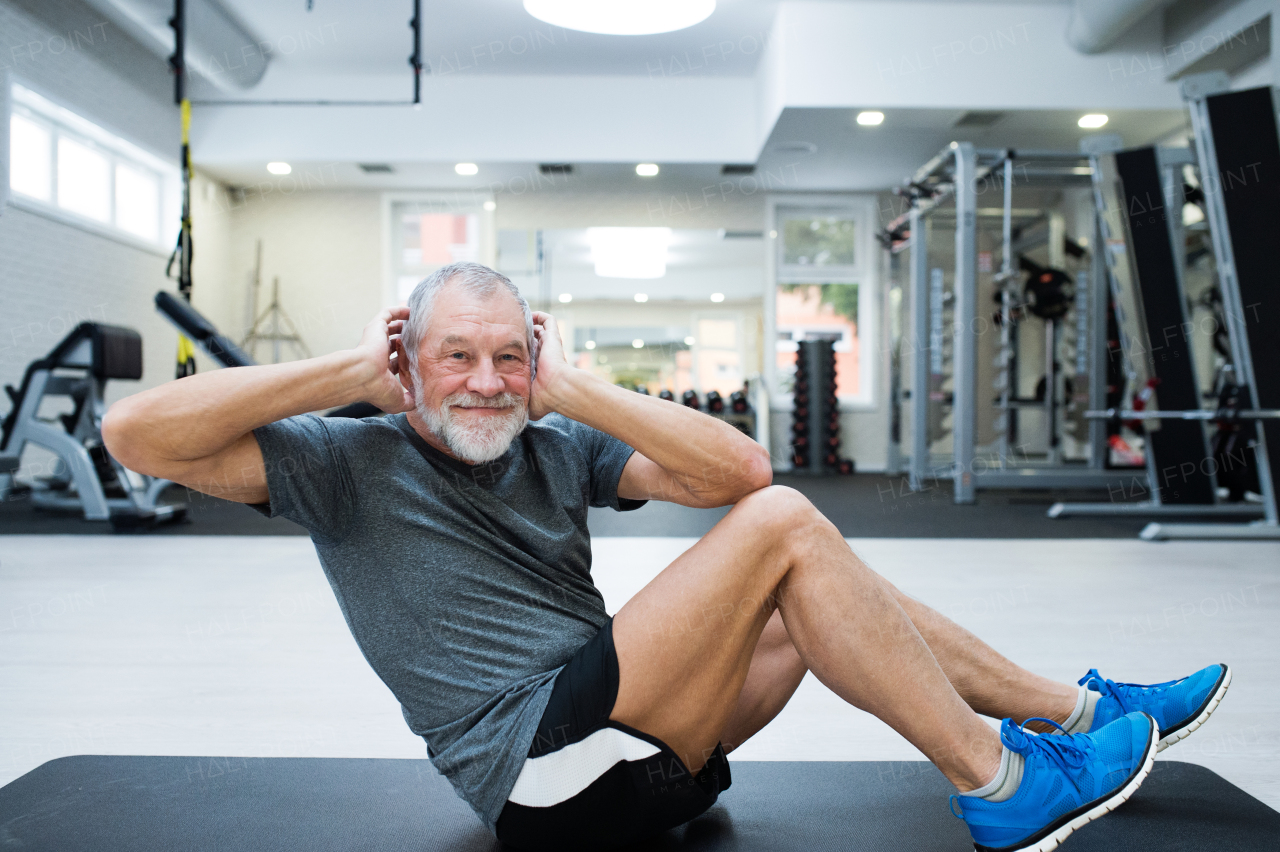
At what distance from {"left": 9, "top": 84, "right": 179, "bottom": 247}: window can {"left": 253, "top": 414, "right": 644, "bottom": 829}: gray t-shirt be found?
5.53 meters

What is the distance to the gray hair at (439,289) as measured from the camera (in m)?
1.14

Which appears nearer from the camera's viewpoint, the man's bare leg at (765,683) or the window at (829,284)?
the man's bare leg at (765,683)

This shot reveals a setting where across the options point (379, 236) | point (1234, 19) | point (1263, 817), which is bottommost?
point (1263, 817)

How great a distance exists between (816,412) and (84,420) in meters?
5.52

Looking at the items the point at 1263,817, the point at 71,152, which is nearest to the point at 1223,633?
the point at 1263,817

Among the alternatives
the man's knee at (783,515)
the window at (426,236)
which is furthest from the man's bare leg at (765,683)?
the window at (426,236)

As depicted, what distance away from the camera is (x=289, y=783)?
4.55 ft

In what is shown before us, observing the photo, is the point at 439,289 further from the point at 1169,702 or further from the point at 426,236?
the point at 426,236

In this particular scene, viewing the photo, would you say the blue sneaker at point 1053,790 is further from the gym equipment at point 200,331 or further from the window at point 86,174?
the window at point 86,174

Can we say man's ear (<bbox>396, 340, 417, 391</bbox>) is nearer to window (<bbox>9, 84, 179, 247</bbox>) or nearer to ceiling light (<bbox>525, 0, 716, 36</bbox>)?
ceiling light (<bbox>525, 0, 716, 36</bbox>)

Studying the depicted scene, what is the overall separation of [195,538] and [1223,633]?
4030 millimetres

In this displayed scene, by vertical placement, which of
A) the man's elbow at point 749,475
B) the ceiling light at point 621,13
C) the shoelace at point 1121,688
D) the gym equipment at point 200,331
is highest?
the ceiling light at point 621,13

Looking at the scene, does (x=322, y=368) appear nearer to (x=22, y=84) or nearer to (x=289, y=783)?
(x=289, y=783)

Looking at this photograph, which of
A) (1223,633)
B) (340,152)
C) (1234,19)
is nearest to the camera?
(1223,633)
